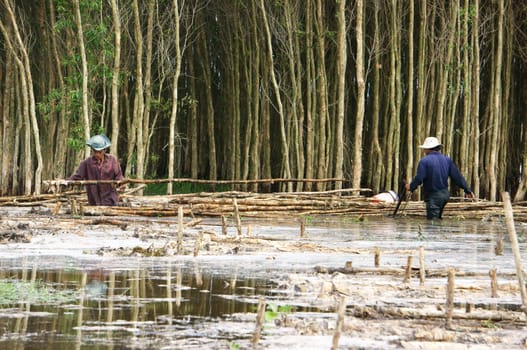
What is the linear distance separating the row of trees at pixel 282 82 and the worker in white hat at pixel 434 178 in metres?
5.43

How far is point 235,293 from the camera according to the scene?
7.66 meters

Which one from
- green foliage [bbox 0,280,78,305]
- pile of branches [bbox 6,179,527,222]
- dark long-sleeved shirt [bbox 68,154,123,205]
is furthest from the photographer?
pile of branches [bbox 6,179,527,222]

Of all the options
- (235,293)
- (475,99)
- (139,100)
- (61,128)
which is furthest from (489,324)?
(61,128)

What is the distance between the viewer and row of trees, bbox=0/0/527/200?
27359 millimetres

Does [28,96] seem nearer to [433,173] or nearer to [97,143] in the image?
[97,143]

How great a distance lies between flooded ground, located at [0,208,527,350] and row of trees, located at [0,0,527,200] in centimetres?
1381

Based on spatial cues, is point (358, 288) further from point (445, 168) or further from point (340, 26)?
point (340, 26)

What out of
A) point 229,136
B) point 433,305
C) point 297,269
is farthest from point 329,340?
point 229,136

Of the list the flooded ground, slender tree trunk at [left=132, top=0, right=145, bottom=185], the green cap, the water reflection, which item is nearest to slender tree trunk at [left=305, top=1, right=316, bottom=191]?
slender tree trunk at [left=132, top=0, right=145, bottom=185]

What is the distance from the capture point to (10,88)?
1214 inches

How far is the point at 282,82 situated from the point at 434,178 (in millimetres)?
13996

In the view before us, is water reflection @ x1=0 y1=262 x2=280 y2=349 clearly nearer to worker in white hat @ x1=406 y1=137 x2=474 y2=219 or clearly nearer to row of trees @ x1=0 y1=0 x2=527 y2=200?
worker in white hat @ x1=406 y1=137 x2=474 y2=219

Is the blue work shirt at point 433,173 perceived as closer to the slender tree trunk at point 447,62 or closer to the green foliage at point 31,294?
the slender tree trunk at point 447,62

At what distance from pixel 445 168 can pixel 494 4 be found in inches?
536
